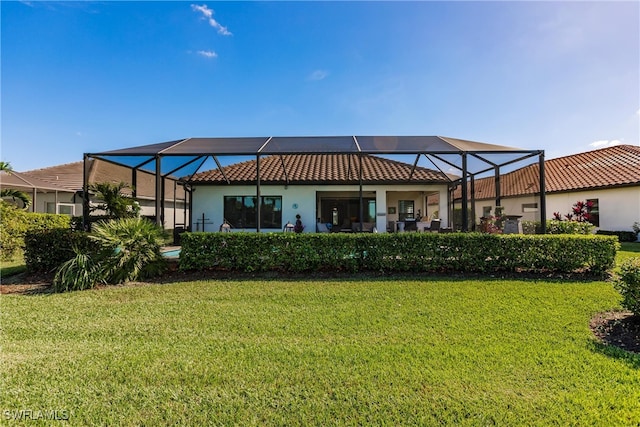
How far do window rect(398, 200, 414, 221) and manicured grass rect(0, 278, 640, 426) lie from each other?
1298 centimetres

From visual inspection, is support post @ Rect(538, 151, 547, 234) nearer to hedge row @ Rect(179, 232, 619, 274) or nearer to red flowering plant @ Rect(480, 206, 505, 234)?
hedge row @ Rect(179, 232, 619, 274)

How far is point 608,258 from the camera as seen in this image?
6.94 meters

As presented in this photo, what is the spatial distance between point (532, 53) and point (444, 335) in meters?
11.1

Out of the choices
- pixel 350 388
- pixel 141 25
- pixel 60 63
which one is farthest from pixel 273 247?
pixel 60 63

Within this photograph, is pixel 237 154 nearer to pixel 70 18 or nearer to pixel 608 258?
pixel 70 18

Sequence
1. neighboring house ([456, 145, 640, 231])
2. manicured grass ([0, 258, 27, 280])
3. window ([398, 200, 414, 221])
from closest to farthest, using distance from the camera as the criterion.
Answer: manicured grass ([0, 258, 27, 280]) < neighboring house ([456, 145, 640, 231]) < window ([398, 200, 414, 221])

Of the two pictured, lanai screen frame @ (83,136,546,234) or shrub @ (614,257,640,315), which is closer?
shrub @ (614,257,640,315)

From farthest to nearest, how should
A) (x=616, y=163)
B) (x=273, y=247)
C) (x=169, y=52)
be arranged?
(x=616, y=163) < (x=169, y=52) < (x=273, y=247)

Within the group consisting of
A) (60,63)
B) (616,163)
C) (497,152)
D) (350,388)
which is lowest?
(350,388)

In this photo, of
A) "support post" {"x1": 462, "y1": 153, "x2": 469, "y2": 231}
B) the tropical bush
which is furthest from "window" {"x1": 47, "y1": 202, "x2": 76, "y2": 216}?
"support post" {"x1": 462, "y1": 153, "x2": 469, "y2": 231}

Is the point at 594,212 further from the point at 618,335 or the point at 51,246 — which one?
the point at 51,246

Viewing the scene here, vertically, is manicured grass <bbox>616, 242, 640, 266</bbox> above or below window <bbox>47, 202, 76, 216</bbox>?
below

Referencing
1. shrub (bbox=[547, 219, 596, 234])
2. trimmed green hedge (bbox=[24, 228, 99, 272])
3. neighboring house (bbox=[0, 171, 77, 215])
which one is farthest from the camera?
neighboring house (bbox=[0, 171, 77, 215])

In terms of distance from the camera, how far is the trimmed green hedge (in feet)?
24.5
